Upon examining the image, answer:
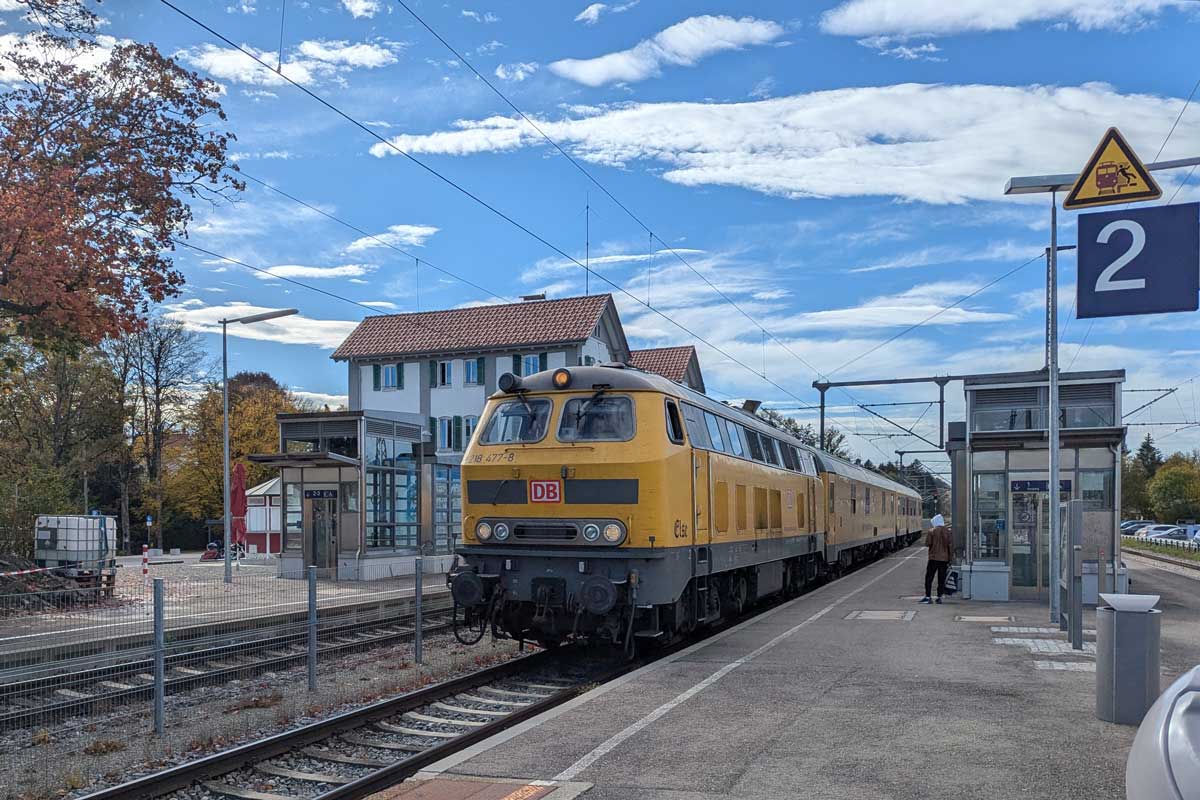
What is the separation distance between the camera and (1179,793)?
323cm

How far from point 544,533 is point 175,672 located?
14.8 ft

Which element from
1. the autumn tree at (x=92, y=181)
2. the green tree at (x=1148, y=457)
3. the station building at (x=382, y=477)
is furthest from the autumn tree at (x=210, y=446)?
the green tree at (x=1148, y=457)

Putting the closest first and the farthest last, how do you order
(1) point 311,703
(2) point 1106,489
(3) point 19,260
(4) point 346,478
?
1. (1) point 311,703
2. (3) point 19,260
3. (2) point 1106,489
4. (4) point 346,478

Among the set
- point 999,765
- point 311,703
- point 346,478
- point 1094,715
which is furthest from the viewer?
point 346,478

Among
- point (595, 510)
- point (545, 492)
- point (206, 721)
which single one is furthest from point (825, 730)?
point (206, 721)

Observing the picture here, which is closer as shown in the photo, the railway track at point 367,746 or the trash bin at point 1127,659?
the railway track at point 367,746

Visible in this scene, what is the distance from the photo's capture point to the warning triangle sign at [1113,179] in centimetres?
1196

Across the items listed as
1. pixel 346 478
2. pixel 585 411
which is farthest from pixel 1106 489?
pixel 346 478

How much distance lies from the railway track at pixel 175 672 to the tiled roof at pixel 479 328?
2568 centimetres

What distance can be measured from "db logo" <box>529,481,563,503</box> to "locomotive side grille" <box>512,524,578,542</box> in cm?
30

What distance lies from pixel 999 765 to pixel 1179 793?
11.9ft

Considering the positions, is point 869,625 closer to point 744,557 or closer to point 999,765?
point 744,557

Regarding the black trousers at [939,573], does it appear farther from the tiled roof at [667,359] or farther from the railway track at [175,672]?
the tiled roof at [667,359]

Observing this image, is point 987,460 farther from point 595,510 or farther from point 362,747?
point 362,747
